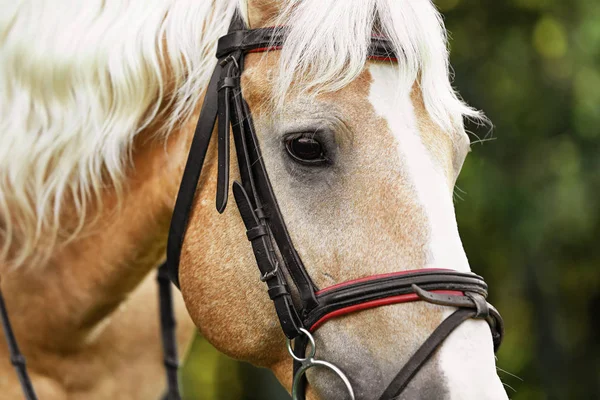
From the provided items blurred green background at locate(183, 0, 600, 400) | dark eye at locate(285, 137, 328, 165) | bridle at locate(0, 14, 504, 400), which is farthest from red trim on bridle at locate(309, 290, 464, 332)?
blurred green background at locate(183, 0, 600, 400)

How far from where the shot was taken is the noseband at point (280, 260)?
73.1 inches

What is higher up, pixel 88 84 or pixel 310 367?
pixel 88 84

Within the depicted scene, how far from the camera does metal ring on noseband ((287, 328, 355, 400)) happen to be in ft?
6.34

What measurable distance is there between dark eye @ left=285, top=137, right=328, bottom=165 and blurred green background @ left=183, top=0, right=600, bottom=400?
476cm

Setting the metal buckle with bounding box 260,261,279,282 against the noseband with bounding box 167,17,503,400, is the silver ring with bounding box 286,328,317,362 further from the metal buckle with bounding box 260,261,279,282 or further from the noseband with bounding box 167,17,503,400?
the metal buckle with bounding box 260,261,279,282

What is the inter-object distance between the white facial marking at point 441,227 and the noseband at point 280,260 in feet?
0.12

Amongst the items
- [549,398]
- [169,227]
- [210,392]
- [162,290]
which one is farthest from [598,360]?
[169,227]

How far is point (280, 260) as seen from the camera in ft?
6.81

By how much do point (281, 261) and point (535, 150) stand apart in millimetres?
6323

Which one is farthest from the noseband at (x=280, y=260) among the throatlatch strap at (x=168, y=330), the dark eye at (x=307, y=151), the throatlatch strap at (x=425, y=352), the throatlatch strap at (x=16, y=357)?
the throatlatch strap at (x=168, y=330)

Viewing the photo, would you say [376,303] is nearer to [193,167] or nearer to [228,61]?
[193,167]

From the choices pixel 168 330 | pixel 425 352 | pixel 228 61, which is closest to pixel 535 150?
pixel 168 330

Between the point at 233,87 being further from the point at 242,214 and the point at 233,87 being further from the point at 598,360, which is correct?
the point at 598,360

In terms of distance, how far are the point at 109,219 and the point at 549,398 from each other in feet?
23.0
